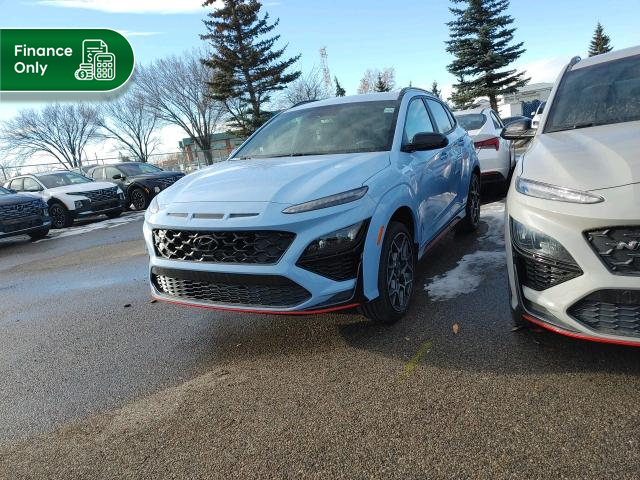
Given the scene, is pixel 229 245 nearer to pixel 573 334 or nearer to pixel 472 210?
pixel 573 334

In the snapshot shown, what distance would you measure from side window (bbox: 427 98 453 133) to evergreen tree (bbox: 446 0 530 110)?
3539 cm

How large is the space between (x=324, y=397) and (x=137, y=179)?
1438 centimetres

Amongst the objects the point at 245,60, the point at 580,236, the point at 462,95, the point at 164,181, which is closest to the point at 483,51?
the point at 462,95

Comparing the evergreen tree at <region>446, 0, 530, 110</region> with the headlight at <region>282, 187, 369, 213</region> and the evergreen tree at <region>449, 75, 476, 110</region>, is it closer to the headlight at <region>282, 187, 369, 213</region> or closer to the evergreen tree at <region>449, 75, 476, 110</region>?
the evergreen tree at <region>449, 75, 476, 110</region>

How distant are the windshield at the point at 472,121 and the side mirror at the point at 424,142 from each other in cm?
515

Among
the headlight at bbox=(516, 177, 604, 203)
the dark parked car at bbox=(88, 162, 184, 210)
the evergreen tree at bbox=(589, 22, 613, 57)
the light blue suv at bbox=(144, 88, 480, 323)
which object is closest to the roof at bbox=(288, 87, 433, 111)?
the light blue suv at bbox=(144, 88, 480, 323)

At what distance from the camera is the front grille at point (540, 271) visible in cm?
230

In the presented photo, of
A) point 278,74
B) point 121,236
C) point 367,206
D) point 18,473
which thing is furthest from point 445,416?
point 278,74

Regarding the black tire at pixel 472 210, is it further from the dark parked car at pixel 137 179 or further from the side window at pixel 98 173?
the side window at pixel 98 173

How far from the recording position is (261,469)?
6.91 ft

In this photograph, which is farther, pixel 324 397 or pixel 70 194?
pixel 70 194

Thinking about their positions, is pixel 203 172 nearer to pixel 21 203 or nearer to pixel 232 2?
pixel 21 203

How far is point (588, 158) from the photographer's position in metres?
2.57

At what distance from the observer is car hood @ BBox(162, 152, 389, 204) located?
2.98 meters
